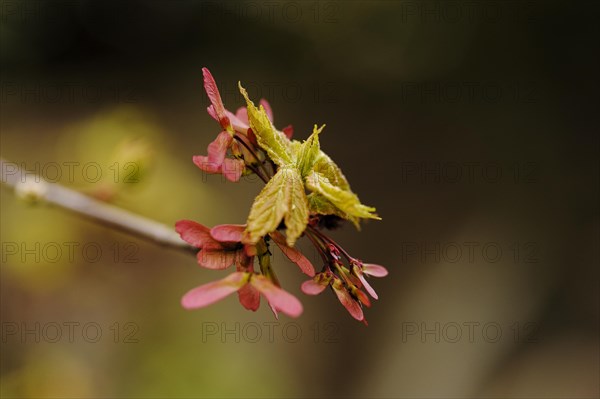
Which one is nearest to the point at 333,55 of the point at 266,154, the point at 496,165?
the point at 496,165

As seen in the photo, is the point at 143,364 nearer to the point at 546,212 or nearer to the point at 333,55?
the point at 333,55

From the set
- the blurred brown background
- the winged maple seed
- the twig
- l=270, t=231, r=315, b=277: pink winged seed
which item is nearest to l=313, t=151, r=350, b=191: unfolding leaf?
the winged maple seed

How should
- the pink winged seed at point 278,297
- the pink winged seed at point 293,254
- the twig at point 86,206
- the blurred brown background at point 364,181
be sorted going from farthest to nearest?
the blurred brown background at point 364,181, the twig at point 86,206, the pink winged seed at point 293,254, the pink winged seed at point 278,297

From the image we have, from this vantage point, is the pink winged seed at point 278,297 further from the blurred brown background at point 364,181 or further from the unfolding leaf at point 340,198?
the blurred brown background at point 364,181

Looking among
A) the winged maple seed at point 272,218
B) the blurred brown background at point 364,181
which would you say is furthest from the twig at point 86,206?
the blurred brown background at point 364,181

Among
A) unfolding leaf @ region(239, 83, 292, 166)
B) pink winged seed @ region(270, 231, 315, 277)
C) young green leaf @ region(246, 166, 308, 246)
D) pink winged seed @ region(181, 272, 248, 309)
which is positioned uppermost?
unfolding leaf @ region(239, 83, 292, 166)

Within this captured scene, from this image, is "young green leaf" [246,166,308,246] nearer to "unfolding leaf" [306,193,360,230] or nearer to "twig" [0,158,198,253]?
"unfolding leaf" [306,193,360,230]
